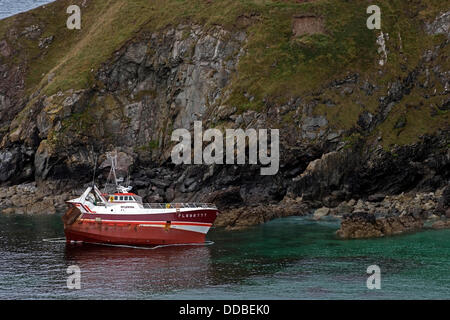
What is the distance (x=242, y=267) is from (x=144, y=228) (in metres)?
18.0

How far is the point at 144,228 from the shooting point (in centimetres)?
6606

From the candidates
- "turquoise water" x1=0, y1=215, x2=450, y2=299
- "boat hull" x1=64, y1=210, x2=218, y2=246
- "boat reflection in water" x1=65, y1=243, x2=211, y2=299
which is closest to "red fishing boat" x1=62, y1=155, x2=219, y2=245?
"boat hull" x1=64, y1=210, x2=218, y2=246

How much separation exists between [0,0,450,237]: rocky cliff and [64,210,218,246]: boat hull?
13.6 meters

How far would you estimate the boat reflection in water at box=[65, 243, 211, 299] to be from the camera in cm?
4562

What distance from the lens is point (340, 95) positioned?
340 feet

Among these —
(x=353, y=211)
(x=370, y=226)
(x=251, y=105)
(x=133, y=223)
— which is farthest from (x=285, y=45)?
(x=133, y=223)

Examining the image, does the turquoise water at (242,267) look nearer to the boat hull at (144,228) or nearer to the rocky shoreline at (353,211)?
the boat hull at (144,228)

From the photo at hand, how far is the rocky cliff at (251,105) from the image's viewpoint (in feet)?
310

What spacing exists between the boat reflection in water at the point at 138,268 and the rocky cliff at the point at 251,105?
65.9ft

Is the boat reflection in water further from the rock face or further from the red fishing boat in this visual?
the rock face

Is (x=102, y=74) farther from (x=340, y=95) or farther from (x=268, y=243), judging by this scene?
(x=268, y=243)

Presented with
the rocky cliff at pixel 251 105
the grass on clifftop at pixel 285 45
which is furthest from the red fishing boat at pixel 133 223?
the grass on clifftop at pixel 285 45

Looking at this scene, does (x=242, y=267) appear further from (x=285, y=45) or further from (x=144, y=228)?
(x=285, y=45)
